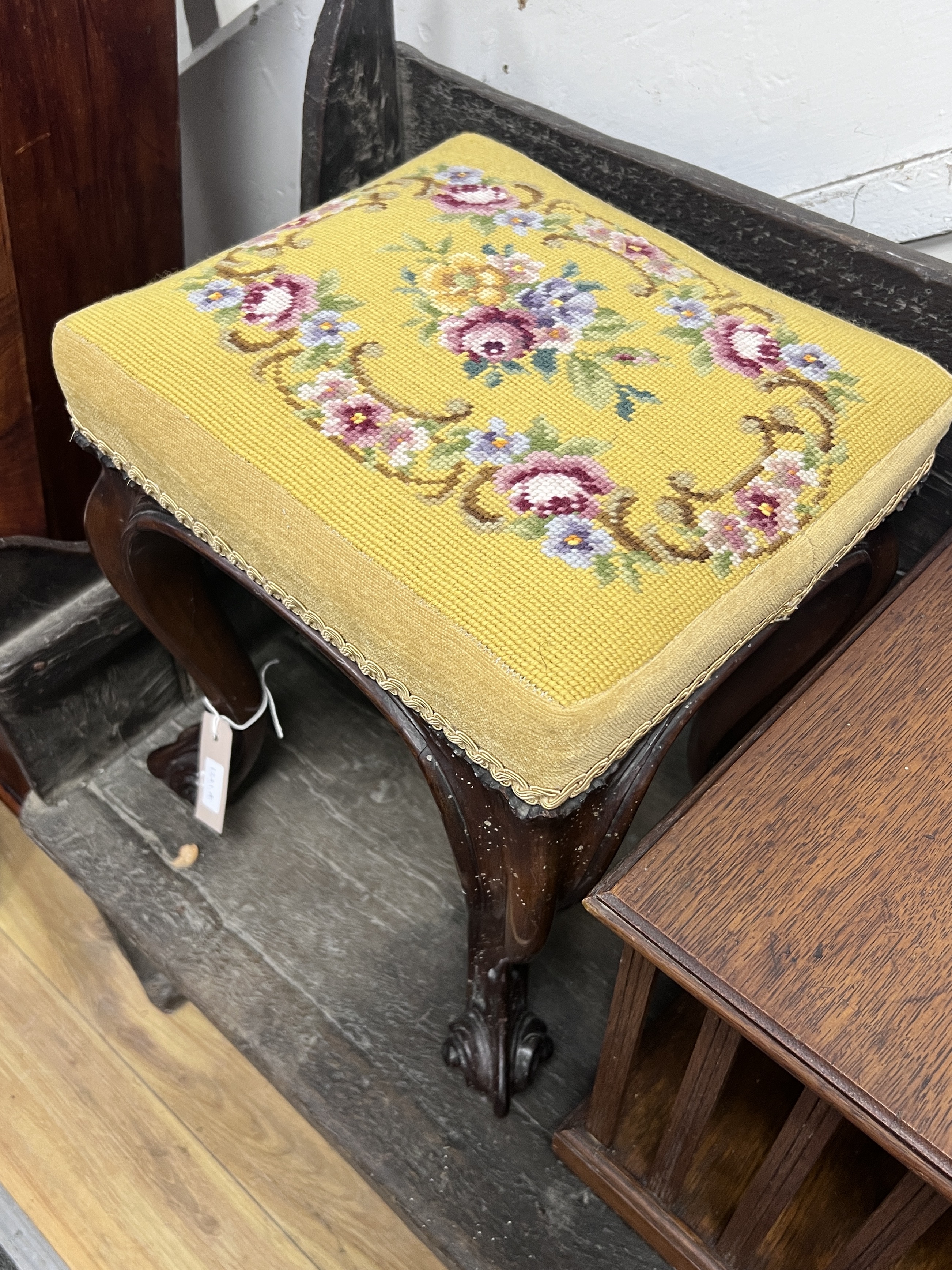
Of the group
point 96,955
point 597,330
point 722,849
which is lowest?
point 96,955

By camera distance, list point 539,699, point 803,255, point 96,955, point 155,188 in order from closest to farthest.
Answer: point 539,699 → point 803,255 → point 155,188 → point 96,955

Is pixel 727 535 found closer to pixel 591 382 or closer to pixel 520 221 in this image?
pixel 591 382

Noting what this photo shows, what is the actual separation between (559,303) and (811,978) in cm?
36

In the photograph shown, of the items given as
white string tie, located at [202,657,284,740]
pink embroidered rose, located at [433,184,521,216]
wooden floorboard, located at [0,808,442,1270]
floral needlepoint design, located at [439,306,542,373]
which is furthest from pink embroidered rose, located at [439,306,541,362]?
wooden floorboard, located at [0,808,442,1270]

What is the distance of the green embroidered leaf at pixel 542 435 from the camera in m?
0.50

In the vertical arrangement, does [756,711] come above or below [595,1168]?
above

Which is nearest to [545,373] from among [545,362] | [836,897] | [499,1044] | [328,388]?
[545,362]

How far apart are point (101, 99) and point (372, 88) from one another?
0.19 metres

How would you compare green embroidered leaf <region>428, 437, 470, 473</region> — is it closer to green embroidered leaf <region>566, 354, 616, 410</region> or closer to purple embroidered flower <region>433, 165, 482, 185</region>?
green embroidered leaf <region>566, 354, 616, 410</region>

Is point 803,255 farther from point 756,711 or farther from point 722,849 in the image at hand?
point 722,849

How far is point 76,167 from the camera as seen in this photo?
0.74 metres

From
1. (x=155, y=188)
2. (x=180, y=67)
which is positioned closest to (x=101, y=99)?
(x=155, y=188)

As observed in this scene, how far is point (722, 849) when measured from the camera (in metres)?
0.44

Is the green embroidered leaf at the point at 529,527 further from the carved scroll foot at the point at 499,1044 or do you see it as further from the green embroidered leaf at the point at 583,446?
the carved scroll foot at the point at 499,1044
